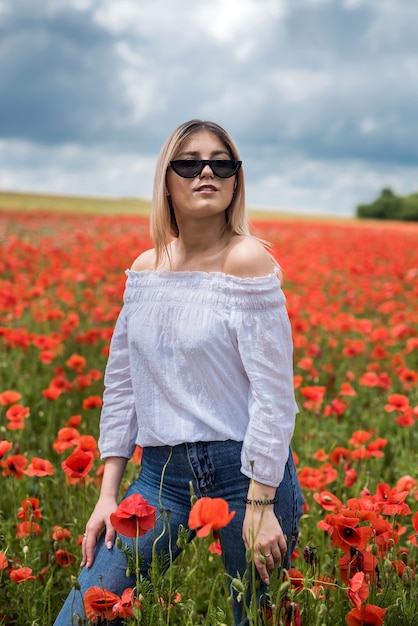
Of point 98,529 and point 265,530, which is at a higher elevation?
point 265,530

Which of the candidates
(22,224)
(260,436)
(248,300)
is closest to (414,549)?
(260,436)

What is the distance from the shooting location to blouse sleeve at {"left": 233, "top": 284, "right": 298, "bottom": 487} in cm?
204

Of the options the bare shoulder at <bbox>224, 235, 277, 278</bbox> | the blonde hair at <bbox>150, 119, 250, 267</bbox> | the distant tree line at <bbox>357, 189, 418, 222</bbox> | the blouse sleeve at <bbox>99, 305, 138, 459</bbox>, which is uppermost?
the blonde hair at <bbox>150, 119, 250, 267</bbox>

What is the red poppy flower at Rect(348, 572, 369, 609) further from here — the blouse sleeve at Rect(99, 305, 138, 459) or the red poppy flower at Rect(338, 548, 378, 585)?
the blouse sleeve at Rect(99, 305, 138, 459)

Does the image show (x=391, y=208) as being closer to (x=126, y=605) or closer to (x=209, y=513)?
(x=126, y=605)

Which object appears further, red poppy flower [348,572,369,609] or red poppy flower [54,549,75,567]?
red poppy flower [54,549,75,567]

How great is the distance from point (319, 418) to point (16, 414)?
2.21 m

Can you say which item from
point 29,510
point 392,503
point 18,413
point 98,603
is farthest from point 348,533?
point 18,413

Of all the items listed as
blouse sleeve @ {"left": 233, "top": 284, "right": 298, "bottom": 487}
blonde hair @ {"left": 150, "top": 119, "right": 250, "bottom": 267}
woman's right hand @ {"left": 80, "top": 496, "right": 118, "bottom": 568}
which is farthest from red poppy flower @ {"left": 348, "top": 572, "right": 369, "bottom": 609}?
blonde hair @ {"left": 150, "top": 119, "right": 250, "bottom": 267}

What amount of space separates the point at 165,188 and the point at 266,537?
108 centimetres

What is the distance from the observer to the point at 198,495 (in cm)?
217

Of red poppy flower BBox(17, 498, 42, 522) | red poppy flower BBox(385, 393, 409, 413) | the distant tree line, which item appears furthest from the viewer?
the distant tree line

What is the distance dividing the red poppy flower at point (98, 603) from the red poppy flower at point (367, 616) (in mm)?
643

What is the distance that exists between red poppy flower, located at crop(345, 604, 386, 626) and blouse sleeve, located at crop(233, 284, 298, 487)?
0.40 metres
